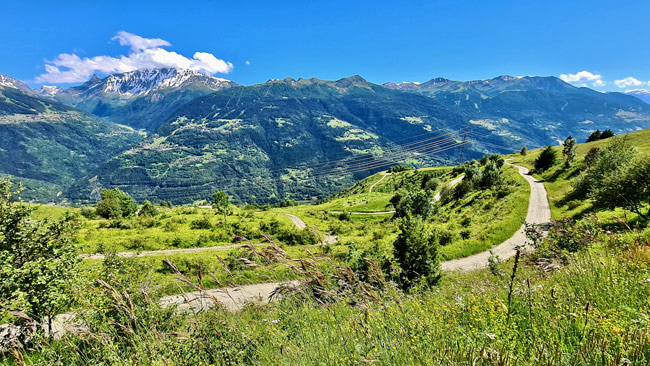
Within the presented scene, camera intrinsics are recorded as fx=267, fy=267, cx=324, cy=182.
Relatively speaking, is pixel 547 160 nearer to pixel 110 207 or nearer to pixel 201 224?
pixel 201 224

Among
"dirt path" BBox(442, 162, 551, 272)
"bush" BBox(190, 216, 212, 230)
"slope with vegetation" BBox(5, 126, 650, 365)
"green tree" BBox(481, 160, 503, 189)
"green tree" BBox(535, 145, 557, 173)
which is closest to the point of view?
"slope with vegetation" BBox(5, 126, 650, 365)

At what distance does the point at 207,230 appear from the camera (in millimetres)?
46719

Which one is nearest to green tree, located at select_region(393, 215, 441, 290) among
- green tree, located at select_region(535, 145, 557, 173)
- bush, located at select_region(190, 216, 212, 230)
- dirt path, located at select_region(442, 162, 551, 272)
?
dirt path, located at select_region(442, 162, 551, 272)

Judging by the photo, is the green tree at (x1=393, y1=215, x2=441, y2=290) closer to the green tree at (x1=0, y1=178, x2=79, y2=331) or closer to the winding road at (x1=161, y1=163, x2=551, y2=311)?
the winding road at (x1=161, y1=163, x2=551, y2=311)

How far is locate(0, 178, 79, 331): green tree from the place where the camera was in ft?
24.0

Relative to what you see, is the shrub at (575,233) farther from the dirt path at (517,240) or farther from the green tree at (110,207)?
the green tree at (110,207)

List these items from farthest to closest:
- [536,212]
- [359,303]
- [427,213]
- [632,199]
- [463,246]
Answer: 1. [427,213]
2. [536,212]
3. [463,246]
4. [632,199]
5. [359,303]

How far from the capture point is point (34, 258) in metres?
8.30

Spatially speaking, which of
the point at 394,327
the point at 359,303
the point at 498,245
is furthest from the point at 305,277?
the point at 498,245

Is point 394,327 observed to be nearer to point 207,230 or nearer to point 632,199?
point 632,199

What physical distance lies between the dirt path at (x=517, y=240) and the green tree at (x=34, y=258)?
1779cm

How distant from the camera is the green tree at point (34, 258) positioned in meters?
7.32

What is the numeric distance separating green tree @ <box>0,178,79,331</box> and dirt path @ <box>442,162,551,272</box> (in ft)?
58.4

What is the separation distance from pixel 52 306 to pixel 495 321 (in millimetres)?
11459
